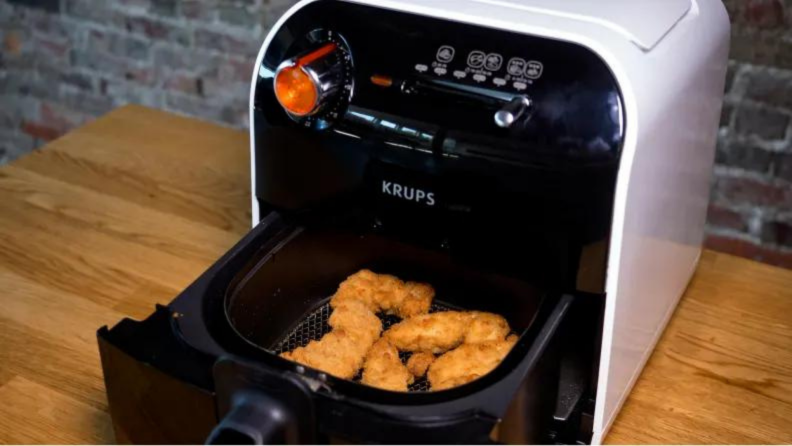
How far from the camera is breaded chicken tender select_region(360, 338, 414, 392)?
0.80m

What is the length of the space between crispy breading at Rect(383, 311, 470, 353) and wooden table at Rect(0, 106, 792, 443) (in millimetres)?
179

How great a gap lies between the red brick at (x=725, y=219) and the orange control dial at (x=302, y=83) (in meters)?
0.73

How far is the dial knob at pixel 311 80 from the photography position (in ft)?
2.67

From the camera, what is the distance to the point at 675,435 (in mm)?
891

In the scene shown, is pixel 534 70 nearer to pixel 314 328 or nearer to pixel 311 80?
pixel 311 80

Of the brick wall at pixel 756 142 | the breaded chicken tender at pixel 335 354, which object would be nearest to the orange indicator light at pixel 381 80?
the breaded chicken tender at pixel 335 354

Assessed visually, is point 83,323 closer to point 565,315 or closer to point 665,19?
point 565,315

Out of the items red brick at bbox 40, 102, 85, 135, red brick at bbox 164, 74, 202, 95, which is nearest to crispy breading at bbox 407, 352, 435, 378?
red brick at bbox 164, 74, 202, 95

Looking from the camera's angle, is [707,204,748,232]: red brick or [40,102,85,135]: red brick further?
[40,102,85,135]: red brick

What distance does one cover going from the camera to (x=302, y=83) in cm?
83

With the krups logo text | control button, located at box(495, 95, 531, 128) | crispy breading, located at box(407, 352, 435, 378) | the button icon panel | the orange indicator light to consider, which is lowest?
crispy breading, located at box(407, 352, 435, 378)

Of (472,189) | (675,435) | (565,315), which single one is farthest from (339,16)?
(675,435)

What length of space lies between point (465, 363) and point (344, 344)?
0.11 meters

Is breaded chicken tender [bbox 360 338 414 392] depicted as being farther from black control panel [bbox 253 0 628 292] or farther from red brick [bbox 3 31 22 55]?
red brick [bbox 3 31 22 55]
